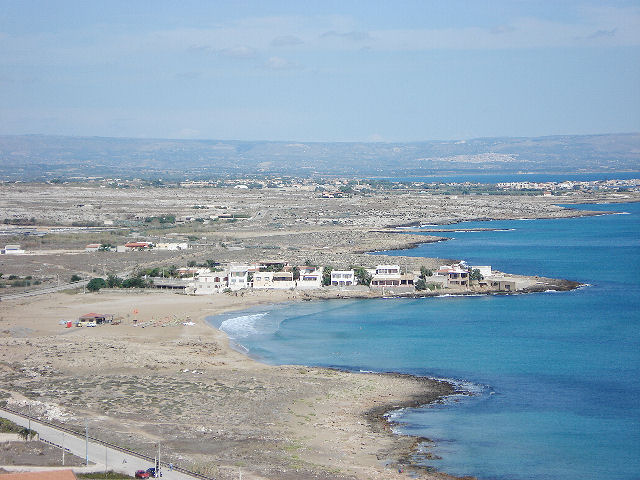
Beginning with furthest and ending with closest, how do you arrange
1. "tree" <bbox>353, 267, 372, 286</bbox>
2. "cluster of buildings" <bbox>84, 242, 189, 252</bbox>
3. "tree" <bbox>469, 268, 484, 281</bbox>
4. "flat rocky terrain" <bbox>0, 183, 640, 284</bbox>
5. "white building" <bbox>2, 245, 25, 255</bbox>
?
"cluster of buildings" <bbox>84, 242, 189, 252</bbox>, "white building" <bbox>2, 245, 25, 255</bbox>, "flat rocky terrain" <bbox>0, 183, 640, 284</bbox>, "tree" <bbox>469, 268, 484, 281</bbox>, "tree" <bbox>353, 267, 372, 286</bbox>

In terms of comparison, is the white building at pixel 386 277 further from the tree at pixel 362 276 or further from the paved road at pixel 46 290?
the paved road at pixel 46 290

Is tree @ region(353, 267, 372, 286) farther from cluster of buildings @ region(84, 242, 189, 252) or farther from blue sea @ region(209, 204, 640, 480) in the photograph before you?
cluster of buildings @ region(84, 242, 189, 252)

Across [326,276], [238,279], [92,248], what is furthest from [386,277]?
[92,248]

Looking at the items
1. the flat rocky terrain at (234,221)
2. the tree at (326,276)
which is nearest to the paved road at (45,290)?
the flat rocky terrain at (234,221)

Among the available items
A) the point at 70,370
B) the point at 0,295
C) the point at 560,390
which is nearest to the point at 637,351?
the point at 560,390

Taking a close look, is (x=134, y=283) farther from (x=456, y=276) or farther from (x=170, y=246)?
(x=170, y=246)

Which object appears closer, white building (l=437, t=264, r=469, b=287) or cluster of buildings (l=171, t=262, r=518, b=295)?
cluster of buildings (l=171, t=262, r=518, b=295)

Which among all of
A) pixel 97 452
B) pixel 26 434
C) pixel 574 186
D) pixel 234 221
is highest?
pixel 574 186

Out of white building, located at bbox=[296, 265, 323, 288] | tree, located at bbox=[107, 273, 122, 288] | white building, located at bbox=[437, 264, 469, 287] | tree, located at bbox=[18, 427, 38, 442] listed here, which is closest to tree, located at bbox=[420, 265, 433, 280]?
white building, located at bbox=[437, 264, 469, 287]
